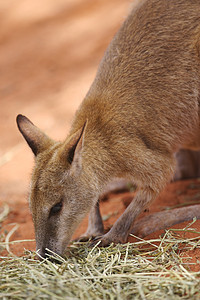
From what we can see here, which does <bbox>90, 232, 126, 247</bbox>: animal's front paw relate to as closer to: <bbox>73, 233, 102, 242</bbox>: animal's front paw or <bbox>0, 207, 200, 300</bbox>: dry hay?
<bbox>0, 207, 200, 300</bbox>: dry hay

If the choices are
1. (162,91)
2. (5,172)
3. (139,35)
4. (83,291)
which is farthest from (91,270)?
(5,172)

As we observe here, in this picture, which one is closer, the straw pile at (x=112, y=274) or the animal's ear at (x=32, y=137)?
the straw pile at (x=112, y=274)

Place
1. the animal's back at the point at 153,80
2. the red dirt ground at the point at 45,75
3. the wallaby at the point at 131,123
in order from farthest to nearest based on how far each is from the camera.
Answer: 1. the red dirt ground at the point at 45,75
2. the animal's back at the point at 153,80
3. the wallaby at the point at 131,123

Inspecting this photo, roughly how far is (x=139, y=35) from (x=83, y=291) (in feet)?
8.87

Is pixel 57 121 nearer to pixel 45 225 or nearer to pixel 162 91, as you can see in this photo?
pixel 162 91

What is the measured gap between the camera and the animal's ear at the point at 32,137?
13.1ft

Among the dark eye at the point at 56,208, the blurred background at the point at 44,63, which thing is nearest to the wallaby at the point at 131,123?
the dark eye at the point at 56,208

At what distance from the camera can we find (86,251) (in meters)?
3.88

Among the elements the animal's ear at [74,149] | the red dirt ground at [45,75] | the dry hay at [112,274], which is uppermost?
the red dirt ground at [45,75]

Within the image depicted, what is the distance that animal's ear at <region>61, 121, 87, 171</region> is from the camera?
11.7ft

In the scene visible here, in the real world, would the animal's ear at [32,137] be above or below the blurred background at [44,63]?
below

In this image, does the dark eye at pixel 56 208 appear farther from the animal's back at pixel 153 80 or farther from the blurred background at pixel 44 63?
the blurred background at pixel 44 63

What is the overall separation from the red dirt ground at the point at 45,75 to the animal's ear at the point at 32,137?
1.11 metres

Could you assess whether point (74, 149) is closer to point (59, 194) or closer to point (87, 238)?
point (59, 194)
